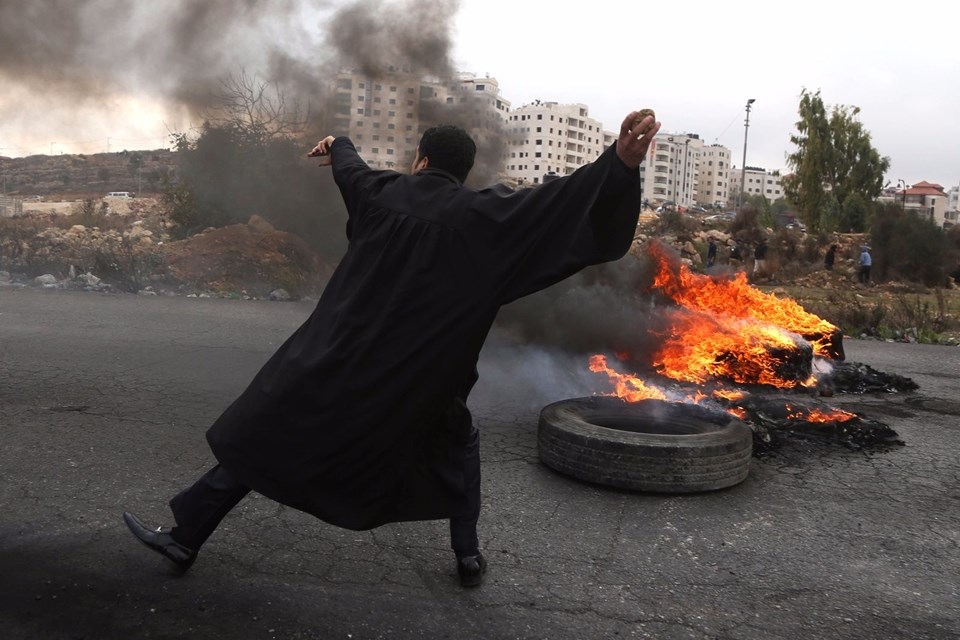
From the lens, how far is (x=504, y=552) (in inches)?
133

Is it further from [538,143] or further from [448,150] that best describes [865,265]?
[448,150]

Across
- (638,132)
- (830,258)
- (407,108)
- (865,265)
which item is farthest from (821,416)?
(830,258)

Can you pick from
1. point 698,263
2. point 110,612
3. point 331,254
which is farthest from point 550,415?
point 698,263

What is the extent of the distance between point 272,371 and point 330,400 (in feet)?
0.98

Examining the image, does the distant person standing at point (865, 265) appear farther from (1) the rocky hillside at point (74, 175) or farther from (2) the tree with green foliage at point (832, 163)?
(1) the rocky hillside at point (74, 175)

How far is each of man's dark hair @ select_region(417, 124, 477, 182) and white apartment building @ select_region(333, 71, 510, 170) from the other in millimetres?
6719

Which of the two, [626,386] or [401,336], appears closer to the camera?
[401,336]

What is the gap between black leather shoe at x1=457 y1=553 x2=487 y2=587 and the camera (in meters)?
3.01

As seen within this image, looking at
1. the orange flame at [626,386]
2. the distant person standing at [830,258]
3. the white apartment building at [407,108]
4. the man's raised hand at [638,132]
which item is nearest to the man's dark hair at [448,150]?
the man's raised hand at [638,132]

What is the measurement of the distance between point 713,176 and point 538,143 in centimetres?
14142

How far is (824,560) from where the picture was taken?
3402 millimetres

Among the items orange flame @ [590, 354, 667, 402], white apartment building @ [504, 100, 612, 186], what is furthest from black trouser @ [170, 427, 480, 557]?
white apartment building @ [504, 100, 612, 186]

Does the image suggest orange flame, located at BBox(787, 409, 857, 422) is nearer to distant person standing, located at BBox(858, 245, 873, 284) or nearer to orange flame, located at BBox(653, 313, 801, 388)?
orange flame, located at BBox(653, 313, 801, 388)

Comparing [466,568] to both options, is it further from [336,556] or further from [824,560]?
[824,560]
